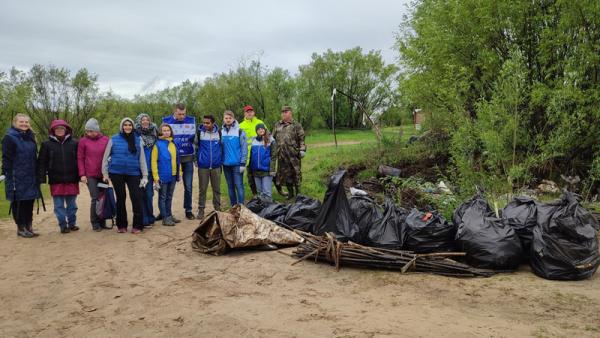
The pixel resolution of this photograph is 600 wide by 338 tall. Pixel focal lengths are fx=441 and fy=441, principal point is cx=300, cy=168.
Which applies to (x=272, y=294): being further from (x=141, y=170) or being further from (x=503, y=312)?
(x=141, y=170)

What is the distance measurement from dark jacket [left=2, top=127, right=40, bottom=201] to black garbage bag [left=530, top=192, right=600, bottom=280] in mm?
6730

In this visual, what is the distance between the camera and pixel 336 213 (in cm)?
559

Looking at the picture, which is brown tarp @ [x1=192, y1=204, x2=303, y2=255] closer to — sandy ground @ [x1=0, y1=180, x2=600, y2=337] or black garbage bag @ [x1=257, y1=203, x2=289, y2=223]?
sandy ground @ [x1=0, y1=180, x2=600, y2=337]

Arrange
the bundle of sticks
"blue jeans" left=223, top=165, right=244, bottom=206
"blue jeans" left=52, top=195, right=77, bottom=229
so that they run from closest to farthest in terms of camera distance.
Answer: the bundle of sticks, "blue jeans" left=52, top=195, right=77, bottom=229, "blue jeans" left=223, top=165, right=244, bottom=206

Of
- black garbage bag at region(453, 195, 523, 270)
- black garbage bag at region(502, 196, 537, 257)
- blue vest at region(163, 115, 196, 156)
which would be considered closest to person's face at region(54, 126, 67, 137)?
blue vest at region(163, 115, 196, 156)

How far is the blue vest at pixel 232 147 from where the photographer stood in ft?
24.8

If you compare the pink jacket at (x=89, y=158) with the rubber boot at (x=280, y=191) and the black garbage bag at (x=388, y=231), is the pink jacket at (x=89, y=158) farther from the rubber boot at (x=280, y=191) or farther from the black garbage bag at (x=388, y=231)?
the black garbage bag at (x=388, y=231)

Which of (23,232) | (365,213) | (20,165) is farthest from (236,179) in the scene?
(23,232)

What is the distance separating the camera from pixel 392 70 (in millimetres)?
34781

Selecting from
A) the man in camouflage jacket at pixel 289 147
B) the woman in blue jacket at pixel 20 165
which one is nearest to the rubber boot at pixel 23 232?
the woman in blue jacket at pixel 20 165

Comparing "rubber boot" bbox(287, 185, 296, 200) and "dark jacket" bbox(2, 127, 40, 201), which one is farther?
"rubber boot" bbox(287, 185, 296, 200)

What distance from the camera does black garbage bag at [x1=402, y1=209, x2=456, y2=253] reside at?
16.6 ft

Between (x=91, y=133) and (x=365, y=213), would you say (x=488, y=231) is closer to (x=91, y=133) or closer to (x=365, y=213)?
(x=365, y=213)

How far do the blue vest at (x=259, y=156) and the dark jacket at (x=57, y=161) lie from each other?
286cm
